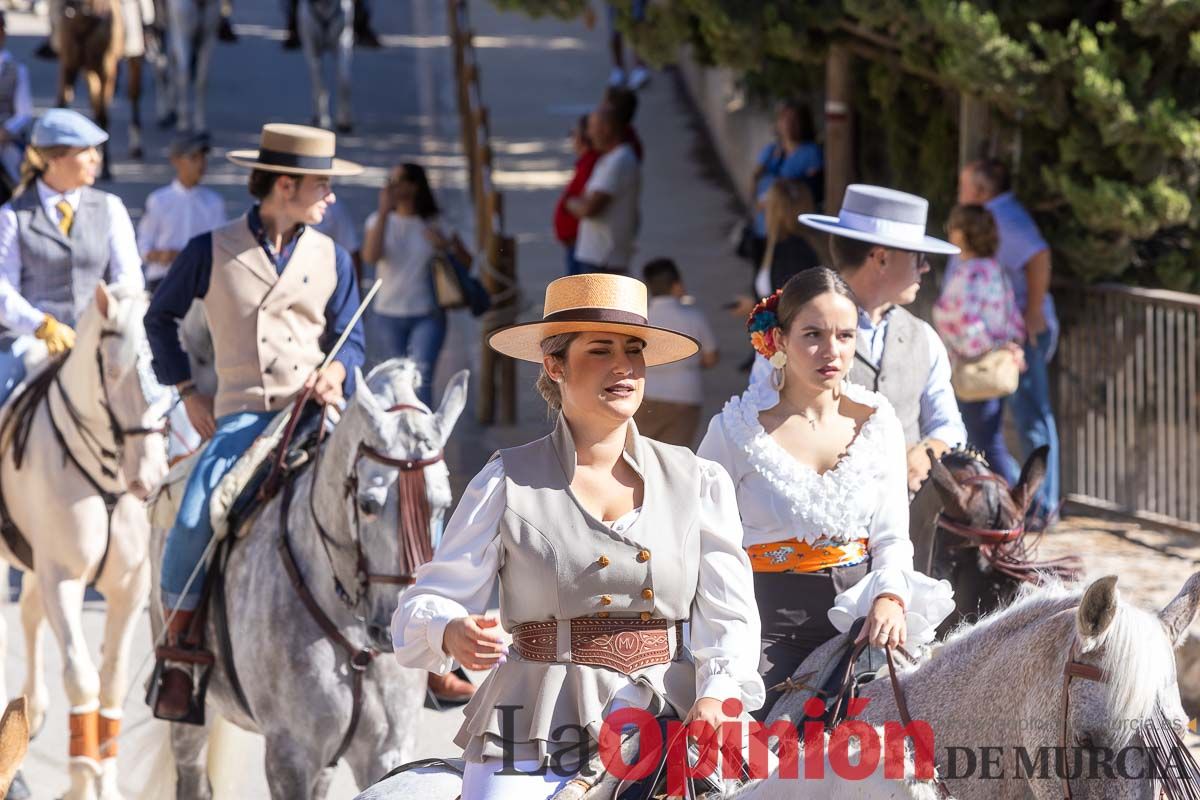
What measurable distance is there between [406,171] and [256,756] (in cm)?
528

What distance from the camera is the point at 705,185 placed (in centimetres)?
2078

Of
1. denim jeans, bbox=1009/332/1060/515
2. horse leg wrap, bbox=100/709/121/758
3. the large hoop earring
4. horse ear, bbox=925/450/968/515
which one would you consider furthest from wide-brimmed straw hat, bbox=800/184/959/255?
denim jeans, bbox=1009/332/1060/515

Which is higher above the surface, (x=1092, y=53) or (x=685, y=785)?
(x=1092, y=53)

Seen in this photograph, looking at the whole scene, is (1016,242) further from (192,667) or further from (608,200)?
(192,667)

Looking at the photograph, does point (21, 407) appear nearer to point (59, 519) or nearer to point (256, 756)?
point (59, 519)

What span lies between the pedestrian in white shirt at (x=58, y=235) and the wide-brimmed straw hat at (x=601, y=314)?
4.72 meters

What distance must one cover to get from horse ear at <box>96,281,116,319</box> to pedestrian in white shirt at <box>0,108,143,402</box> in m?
0.78

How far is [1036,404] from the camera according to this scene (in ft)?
34.8

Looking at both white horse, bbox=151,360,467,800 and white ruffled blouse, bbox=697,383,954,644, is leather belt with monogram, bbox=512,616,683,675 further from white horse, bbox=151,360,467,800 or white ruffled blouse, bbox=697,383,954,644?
white horse, bbox=151,360,467,800

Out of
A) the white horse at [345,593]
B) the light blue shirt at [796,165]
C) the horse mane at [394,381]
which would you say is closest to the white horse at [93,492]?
the white horse at [345,593]

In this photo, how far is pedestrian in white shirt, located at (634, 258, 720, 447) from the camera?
36.0 feet

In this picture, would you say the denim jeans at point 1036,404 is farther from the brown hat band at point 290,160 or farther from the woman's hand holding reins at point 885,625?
the woman's hand holding reins at point 885,625

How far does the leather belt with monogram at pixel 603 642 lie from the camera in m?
3.91

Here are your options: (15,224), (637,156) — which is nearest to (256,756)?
(15,224)
